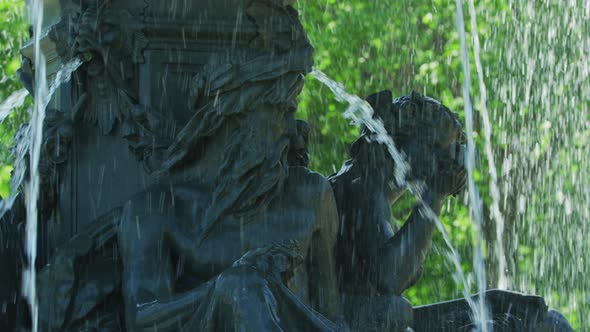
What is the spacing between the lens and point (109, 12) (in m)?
6.03

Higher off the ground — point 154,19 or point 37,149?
point 154,19

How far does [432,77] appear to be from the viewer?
13711 mm

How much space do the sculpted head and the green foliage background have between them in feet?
20.5

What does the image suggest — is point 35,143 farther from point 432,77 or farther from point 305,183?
point 432,77

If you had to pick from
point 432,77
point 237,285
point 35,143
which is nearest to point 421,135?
point 237,285

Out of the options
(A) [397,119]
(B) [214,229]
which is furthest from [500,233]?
(B) [214,229]

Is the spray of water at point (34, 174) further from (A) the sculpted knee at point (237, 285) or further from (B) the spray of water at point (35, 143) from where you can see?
(A) the sculpted knee at point (237, 285)

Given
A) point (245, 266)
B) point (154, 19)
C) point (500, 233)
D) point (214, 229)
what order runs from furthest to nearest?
point (500, 233) < point (154, 19) < point (214, 229) < point (245, 266)

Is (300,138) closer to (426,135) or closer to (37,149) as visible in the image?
(426,135)

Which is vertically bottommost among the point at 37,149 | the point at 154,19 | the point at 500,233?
the point at 500,233

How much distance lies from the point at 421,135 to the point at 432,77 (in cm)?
752

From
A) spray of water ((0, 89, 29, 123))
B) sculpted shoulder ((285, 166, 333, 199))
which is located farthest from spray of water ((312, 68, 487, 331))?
spray of water ((0, 89, 29, 123))

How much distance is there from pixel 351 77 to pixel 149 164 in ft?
25.6

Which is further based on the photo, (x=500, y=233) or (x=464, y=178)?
(x=500, y=233)
